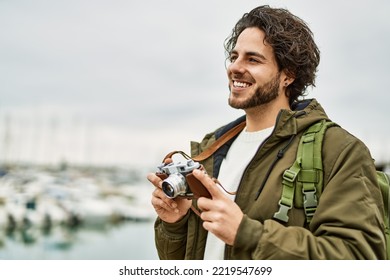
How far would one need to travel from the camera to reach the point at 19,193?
8047 mm

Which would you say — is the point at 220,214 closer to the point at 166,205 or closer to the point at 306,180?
the point at 306,180

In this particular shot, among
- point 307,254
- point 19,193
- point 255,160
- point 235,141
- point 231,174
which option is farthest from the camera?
point 19,193

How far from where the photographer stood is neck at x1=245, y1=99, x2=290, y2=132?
2041 mm

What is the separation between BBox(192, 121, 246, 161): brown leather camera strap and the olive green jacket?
0.33 metres

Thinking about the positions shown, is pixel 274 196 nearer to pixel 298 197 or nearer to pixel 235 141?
pixel 298 197

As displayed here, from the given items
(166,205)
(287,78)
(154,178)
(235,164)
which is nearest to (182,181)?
(154,178)

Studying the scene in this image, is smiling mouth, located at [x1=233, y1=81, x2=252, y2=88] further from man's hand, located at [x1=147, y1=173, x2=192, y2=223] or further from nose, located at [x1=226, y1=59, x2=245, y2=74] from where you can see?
man's hand, located at [x1=147, y1=173, x2=192, y2=223]

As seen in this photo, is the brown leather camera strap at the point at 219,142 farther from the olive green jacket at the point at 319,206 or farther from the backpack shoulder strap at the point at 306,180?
the backpack shoulder strap at the point at 306,180

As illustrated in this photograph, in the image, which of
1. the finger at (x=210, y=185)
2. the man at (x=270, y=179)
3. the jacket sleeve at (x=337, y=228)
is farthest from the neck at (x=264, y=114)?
the finger at (x=210, y=185)

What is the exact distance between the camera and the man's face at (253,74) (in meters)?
1.97

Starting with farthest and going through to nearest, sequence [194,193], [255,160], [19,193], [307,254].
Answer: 1. [19,193]
2. [255,160]
3. [194,193]
4. [307,254]
